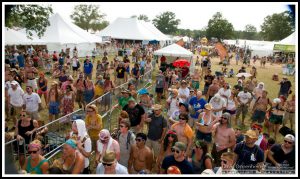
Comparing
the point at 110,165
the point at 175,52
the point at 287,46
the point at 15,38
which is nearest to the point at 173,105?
the point at 110,165

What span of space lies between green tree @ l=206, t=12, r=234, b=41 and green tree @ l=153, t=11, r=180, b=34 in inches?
1304

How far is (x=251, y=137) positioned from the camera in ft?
16.7

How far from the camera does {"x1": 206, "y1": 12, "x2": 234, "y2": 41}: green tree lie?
212ft

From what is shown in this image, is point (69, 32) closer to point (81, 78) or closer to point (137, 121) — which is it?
point (81, 78)

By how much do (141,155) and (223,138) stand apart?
1.88 metres

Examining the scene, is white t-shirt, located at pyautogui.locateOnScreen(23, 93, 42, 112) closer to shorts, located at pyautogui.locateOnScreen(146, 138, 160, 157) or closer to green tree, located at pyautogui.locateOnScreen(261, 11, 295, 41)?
shorts, located at pyautogui.locateOnScreen(146, 138, 160, 157)

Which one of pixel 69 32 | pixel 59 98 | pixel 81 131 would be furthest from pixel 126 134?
pixel 69 32

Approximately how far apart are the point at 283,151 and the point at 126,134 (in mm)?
2960

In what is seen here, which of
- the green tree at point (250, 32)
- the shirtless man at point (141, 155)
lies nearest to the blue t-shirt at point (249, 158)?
the shirtless man at point (141, 155)

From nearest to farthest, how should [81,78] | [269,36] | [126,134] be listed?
[126,134], [81,78], [269,36]

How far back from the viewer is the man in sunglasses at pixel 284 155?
16.4 feet

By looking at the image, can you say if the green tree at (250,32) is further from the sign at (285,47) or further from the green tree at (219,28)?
the sign at (285,47)

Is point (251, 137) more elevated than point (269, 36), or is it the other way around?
point (269, 36)

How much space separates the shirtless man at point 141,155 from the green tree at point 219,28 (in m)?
63.5
